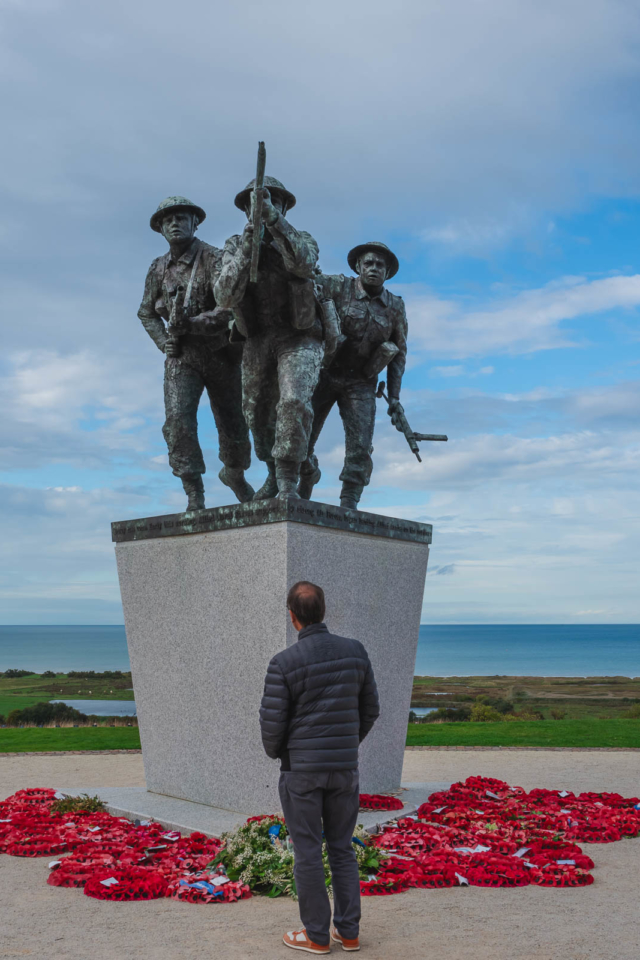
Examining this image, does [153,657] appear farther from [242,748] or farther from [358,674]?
[358,674]

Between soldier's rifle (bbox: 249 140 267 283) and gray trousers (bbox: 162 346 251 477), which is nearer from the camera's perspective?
soldier's rifle (bbox: 249 140 267 283)

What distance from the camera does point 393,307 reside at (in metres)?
7.09

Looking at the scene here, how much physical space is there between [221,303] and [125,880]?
3.78 metres

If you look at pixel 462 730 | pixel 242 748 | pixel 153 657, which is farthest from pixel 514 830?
pixel 462 730

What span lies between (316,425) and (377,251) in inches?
63.4

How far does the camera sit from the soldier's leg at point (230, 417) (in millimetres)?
7070

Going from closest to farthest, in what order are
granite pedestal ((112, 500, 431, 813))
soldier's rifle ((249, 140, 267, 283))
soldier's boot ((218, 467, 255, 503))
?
1. soldier's rifle ((249, 140, 267, 283))
2. granite pedestal ((112, 500, 431, 813))
3. soldier's boot ((218, 467, 255, 503))

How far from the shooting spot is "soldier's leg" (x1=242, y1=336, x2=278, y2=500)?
6281 mm

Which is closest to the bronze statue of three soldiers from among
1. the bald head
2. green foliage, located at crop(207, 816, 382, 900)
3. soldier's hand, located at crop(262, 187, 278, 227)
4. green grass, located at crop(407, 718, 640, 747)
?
soldier's hand, located at crop(262, 187, 278, 227)

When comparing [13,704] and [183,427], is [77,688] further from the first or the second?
[183,427]

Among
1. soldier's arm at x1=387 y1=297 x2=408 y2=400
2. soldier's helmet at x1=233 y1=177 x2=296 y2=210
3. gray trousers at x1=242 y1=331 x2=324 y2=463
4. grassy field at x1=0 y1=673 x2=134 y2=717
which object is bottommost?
grassy field at x1=0 y1=673 x2=134 y2=717

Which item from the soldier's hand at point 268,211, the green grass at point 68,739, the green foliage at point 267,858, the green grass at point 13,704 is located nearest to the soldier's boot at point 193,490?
the soldier's hand at point 268,211

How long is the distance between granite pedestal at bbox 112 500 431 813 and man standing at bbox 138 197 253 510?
841mm

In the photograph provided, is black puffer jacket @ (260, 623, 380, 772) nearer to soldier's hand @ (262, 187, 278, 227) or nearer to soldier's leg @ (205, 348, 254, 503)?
soldier's hand @ (262, 187, 278, 227)
